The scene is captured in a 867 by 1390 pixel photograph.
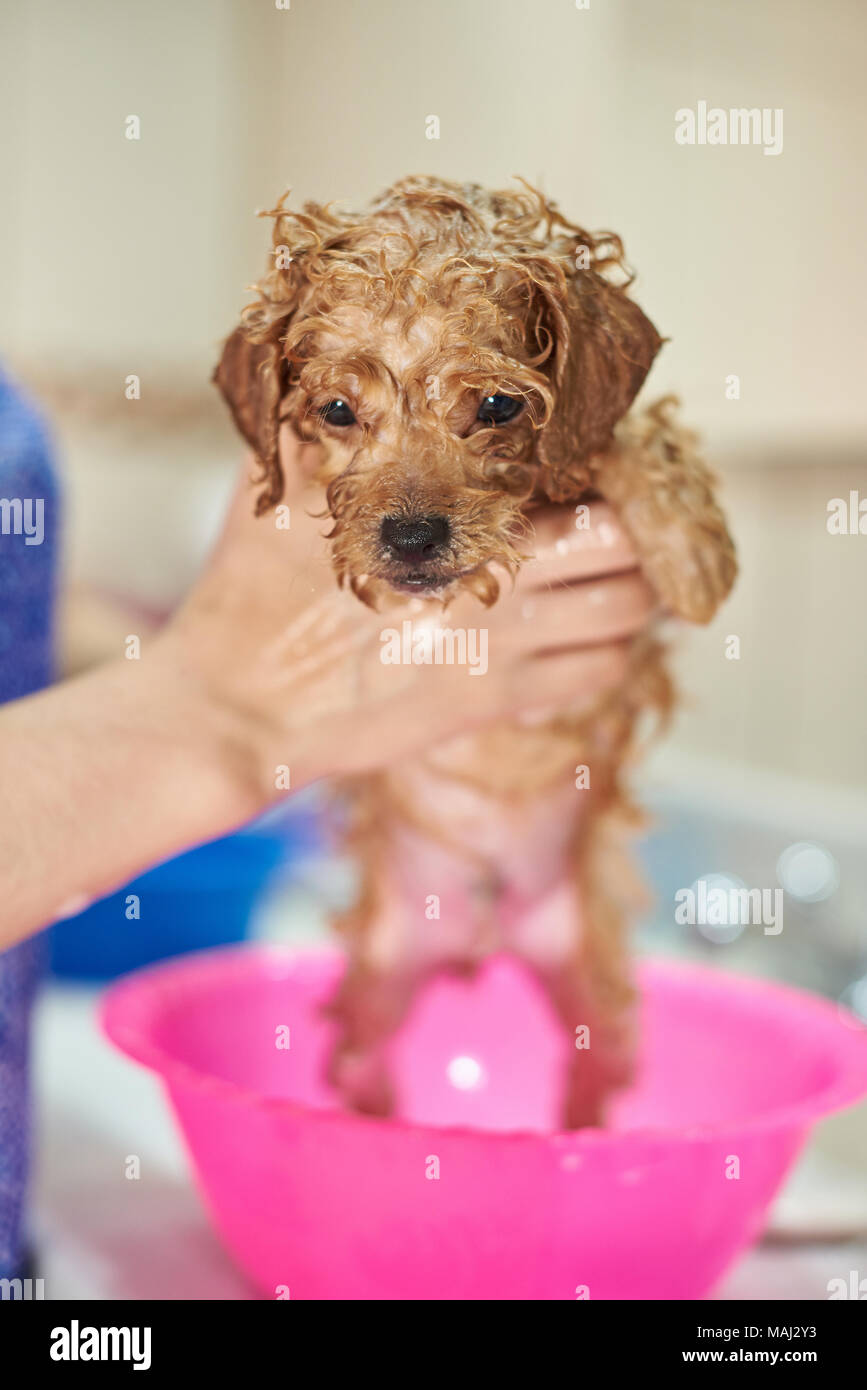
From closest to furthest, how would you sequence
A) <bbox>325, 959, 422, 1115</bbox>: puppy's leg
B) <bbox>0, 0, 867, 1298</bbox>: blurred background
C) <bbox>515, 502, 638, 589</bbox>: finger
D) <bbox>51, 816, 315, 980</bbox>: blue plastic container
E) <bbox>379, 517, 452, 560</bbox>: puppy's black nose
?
<bbox>379, 517, 452, 560</bbox>: puppy's black nose → <bbox>515, 502, 638, 589</bbox>: finger → <bbox>0, 0, 867, 1298</bbox>: blurred background → <bbox>325, 959, 422, 1115</bbox>: puppy's leg → <bbox>51, 816, 315, 980</bbox>: blue plastic container

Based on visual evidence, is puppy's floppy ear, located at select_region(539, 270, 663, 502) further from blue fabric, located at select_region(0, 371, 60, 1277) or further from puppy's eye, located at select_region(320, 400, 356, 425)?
blue fabric, located at select_region(0, 371, 60, 1277)

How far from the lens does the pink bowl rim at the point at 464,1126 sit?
66 cm

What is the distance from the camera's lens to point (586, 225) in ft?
1.94

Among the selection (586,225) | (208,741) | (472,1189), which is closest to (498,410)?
(586,225)

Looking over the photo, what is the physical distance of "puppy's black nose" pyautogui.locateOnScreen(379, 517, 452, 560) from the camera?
1.56 feet

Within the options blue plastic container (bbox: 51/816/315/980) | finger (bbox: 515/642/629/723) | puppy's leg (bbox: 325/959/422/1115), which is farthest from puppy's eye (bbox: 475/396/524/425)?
blue plastic container (bbox: 51/816/315/980)

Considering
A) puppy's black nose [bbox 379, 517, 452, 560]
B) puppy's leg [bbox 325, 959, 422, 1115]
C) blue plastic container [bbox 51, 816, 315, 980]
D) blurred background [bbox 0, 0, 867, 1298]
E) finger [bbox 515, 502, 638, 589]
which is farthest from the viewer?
blue plastic container [bbox 51, 816, 315, 980]

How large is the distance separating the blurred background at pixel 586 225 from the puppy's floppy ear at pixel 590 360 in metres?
0.06

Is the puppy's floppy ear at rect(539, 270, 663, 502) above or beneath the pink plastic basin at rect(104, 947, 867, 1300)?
above

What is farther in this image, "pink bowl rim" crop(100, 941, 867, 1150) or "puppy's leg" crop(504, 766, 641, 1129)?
"puppy's leg" crop(504, 766, 641, 1129)

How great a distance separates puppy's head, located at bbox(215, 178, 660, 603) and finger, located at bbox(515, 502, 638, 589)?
61 millimetres

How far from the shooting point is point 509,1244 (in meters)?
0.67

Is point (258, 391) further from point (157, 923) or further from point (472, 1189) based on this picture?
point (157, 923)

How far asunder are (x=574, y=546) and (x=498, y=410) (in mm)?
173
